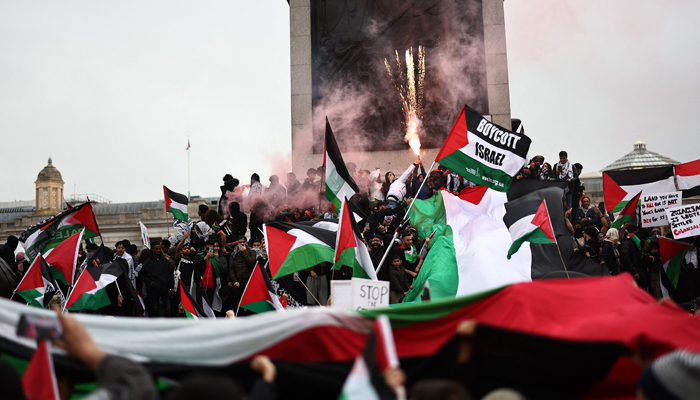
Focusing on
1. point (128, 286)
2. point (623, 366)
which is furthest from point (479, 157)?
point (623, 366)

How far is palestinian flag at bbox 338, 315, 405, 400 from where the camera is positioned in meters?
3.39

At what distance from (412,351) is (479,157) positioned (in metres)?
6.85

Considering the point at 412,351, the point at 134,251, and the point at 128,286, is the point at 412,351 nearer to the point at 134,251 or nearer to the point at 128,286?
the point at 128,286

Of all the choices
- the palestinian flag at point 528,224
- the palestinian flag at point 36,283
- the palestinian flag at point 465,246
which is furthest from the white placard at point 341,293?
the palestinian flag at point 36,283

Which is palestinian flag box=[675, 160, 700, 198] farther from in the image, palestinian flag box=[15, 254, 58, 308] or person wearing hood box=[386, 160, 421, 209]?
palestinian flag box=[15, 254, 58, 308]

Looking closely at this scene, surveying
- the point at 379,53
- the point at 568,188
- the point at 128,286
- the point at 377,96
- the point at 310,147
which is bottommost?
the point at 128,286

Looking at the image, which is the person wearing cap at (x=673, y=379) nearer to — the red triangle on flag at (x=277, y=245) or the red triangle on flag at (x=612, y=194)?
the red triangle on flag at (x=277, y=245)

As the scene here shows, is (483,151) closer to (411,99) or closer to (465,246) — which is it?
(465,246)

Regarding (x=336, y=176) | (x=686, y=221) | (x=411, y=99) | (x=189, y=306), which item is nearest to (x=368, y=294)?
(x=189, y=306)

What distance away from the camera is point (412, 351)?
437 cm

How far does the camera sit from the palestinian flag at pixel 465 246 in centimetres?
1088

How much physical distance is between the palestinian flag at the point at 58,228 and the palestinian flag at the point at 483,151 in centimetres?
641

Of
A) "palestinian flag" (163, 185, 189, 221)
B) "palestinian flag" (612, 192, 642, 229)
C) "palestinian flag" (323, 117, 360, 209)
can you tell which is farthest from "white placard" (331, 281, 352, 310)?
"palestinian flag" (163, 185, 189, 221)

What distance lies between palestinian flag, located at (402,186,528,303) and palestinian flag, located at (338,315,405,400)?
634 cm
